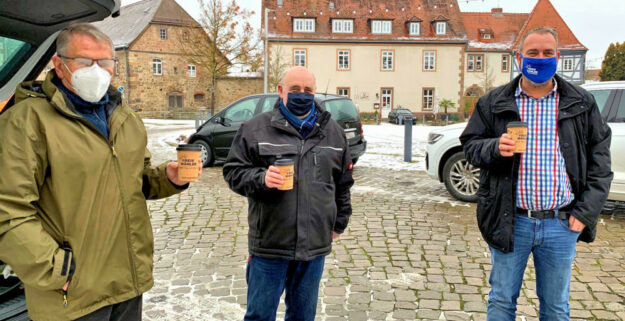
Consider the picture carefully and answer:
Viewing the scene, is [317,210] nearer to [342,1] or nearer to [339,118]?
[339,118]

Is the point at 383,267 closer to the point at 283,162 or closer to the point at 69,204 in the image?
the point at 283,162

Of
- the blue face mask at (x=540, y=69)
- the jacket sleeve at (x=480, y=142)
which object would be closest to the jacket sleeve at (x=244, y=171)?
the jacket sleeve at (x=480, y=142)

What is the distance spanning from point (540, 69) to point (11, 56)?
3.09m

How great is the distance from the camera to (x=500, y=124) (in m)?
2.94

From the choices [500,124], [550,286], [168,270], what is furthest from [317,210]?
[168,270]

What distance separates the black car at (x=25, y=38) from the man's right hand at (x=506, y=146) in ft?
6.83

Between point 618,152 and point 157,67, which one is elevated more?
point 157,67

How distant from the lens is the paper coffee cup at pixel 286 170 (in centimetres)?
257

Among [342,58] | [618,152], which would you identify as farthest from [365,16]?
[618,152]

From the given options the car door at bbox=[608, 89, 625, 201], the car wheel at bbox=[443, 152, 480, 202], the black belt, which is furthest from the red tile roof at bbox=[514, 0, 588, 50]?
the black belt

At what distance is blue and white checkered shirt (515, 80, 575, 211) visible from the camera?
2.79 meters

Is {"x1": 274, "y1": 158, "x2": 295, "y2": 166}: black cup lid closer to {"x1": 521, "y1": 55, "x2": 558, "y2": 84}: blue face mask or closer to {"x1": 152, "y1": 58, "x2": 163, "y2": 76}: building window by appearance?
{"x1": 521, "y1": 55, "x2": 558, "y2": 84}: blue face mask

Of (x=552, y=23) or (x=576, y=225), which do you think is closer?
(x=576, y=225)

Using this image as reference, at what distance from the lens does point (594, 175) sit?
280 centimetres
